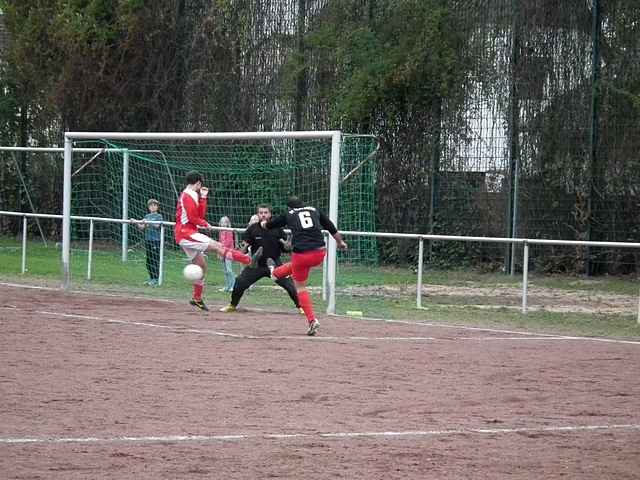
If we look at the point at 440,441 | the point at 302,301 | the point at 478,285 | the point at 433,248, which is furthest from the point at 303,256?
the point at 433,248

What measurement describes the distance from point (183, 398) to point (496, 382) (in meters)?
3.18

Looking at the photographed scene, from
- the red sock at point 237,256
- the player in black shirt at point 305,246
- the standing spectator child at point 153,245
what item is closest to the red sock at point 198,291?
the red sock at point 237,256

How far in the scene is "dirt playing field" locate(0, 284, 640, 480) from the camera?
761 cm

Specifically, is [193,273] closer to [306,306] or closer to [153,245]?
[306,306]

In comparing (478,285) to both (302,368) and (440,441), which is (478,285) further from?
(440,441)

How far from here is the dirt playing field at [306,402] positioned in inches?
300

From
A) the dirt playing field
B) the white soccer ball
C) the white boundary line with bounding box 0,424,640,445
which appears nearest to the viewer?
the dirt playing field

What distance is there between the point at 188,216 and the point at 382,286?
606 cm

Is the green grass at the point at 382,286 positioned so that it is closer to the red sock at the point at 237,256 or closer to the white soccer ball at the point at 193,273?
the red sock at the point at 237,256

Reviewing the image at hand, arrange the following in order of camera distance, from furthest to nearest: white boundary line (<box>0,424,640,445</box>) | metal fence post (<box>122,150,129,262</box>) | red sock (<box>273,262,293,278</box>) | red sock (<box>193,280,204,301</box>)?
metal fence post (<box>122,150,129,262</box>) < red sock (<box>193,280,204,301</box>) < red sock (<box>273,262,293,278</box>) < white boundary line (<box>0,424,640,445</box>)

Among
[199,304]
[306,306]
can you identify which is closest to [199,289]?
[199,304]

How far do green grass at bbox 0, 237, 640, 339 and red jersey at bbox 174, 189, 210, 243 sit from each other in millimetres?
1978

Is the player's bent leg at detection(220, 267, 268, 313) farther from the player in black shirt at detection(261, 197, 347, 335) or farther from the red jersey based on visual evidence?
the player in black shirt at detection(261, 197, 347, 335)

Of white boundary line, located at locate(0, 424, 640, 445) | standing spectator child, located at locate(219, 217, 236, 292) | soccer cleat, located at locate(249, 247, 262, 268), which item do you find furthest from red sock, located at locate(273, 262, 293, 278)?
white boundary line, located at locate(0, 424, 640, 445)
